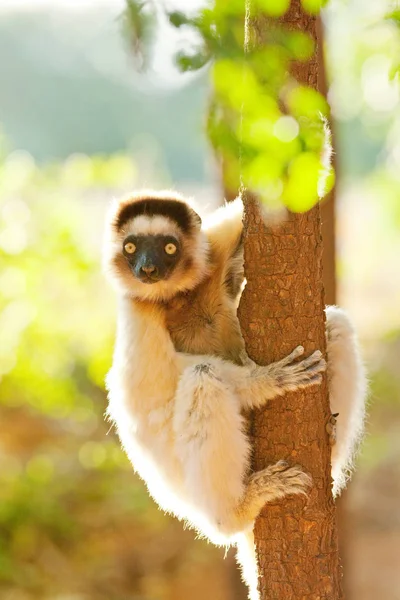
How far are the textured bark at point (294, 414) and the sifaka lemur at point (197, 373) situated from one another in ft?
0.26

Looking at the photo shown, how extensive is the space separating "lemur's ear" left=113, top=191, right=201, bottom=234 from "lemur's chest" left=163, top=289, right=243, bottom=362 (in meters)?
0.42

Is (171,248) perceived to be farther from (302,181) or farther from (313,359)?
(302,181)

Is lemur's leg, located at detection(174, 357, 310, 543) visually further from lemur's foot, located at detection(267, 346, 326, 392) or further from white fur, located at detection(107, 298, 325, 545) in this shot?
lemur's foot, located at detection(267, 346, 326, 392)

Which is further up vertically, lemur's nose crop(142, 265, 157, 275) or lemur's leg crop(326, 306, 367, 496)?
lemur's nose crop(142, 265, 157, 275)

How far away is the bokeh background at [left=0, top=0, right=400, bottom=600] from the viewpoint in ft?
23.9

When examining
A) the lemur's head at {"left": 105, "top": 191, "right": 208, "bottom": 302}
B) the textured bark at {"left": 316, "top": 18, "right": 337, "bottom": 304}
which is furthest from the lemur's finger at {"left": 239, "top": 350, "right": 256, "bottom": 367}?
the textured bark at {"left": 316, "top": 18, "right": 337, "bottom": 304}

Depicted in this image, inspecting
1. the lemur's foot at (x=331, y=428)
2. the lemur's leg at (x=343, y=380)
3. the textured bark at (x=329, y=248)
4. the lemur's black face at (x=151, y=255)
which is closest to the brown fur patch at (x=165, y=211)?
the lemur's black face at (x=151, y=255)

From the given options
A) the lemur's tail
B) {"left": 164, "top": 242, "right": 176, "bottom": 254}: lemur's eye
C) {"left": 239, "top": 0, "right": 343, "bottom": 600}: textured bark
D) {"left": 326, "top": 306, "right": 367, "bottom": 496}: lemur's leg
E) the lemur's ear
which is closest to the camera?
{"left": 239, "top": 0, "right": 343, "bottom": 600}: textured bark

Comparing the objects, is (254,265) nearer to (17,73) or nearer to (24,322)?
(24,322)

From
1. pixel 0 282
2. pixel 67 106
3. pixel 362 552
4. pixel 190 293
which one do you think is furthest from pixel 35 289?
pixel 362 552

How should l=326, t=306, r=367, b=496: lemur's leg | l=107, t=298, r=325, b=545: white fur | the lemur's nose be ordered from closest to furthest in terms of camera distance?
l=107, t=298, r=325, b=545: white fur → l=326, t=306, r=367, b=496: lemur's leg → the lemur's nose

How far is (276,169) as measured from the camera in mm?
1724

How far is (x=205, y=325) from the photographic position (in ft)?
13.4

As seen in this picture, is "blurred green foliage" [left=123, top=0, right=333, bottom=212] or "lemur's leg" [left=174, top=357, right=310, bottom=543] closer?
"blurred green foliage" [left=123, top=0, right=333, bottom=212]
